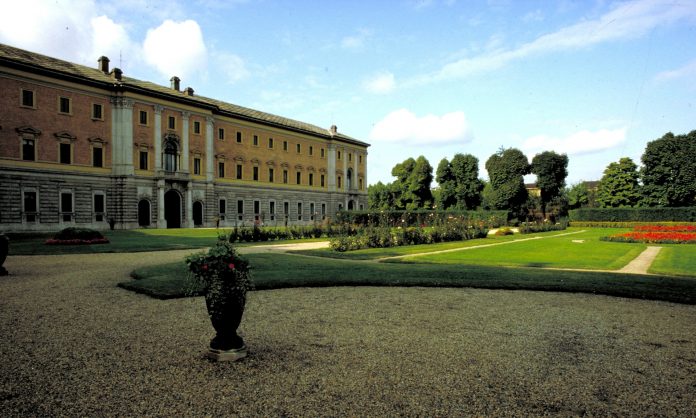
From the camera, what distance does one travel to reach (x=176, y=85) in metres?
47.9

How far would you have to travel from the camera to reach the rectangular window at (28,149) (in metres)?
34.8

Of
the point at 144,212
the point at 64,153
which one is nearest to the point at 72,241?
the point at 64,153

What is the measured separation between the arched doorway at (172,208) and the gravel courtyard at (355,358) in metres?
36.6

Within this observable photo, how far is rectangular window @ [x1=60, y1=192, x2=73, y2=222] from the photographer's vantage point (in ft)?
120

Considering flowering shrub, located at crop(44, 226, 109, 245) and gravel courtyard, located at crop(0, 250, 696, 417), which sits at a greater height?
flowering shrub, located at crop(44, 226, 109, 245)

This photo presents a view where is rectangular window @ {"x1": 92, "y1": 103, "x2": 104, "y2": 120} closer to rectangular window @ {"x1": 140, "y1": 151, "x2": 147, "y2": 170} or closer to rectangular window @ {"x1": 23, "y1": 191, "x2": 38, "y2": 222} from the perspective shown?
rectangular window @ {"x1": 140, "y1": 151, "x2": 147, "y2": 170}

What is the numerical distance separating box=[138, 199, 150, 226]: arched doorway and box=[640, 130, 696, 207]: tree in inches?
2317

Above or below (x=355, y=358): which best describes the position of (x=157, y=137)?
above

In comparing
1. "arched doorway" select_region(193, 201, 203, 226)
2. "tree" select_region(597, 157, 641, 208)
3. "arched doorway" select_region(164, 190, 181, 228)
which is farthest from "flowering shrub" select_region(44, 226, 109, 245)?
"tree" select_region(597, 157, 641, 208)

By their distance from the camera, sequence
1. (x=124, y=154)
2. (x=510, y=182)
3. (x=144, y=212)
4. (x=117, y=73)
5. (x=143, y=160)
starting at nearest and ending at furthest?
(x=124, y=154), (x=117, y=73), (x=144, y=212), (x=143, y=160), (x=510, y=182)

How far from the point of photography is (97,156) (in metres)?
39.1

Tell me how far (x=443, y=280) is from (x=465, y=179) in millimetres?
57777

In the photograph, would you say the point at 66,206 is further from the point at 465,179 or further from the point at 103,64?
the point at 465,179

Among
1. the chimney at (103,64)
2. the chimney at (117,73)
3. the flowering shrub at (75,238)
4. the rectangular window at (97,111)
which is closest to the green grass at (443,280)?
the flowering shrub at (75,238)
